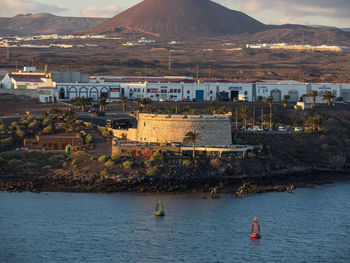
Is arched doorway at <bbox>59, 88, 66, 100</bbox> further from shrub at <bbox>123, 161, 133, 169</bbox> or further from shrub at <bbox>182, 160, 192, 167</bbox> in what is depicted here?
shrub at <bbox>182, 160, 192, 167</bbox>

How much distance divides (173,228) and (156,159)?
13299 mm

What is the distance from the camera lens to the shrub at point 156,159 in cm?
6054

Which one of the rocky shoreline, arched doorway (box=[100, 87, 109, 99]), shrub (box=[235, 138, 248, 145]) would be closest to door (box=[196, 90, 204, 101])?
arched doorway (box=[100, 87, 109, 99])

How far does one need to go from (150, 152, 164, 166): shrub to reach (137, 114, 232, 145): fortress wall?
4.89 meters

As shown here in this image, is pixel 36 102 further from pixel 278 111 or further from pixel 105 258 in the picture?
pixel 105 258

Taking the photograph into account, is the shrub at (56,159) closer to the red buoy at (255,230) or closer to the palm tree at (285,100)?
the red buoy at (255,230)

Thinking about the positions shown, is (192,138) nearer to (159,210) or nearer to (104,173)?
(104,173)

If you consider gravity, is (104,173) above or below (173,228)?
above

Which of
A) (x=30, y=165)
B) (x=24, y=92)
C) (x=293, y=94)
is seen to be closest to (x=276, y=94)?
(x=293, y=94)

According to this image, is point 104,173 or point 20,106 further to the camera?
point 20,106

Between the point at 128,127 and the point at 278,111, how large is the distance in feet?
75.3

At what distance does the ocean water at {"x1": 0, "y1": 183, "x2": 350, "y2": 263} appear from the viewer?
43312 millimetres

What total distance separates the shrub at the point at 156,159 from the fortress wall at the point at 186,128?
16.0 ft

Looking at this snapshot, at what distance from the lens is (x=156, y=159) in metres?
60.9
